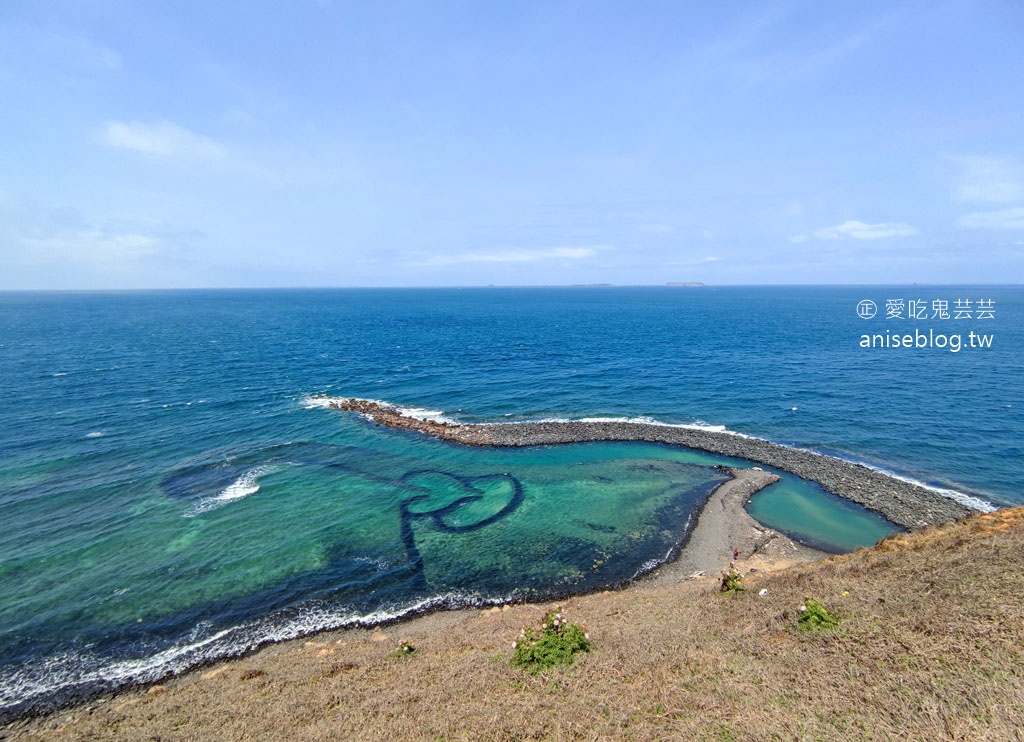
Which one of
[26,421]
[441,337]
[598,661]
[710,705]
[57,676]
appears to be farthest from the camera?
[441,337]

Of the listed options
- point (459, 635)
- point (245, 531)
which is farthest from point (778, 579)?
point (245, 531)

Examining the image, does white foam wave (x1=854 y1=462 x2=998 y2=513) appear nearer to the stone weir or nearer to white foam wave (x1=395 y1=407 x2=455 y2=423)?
the stone weir

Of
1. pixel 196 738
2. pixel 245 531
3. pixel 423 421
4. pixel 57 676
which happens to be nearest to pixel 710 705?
pixel 196 738

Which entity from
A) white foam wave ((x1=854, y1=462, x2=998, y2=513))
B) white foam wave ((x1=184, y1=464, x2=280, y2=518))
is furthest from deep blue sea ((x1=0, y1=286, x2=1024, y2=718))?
white foam wave ((x1=854, y1=462, x2=998, y2=513))

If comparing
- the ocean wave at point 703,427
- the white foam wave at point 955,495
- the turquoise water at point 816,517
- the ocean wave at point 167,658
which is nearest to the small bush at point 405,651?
the ocean wave at point 167,658

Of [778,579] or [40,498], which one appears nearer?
[778,579]

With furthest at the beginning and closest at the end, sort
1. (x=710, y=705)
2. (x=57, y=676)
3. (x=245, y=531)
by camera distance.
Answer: (x=245, y=531), (x=57, y=676), (x=710, y=705)

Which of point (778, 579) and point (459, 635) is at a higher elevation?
point (778, 579)

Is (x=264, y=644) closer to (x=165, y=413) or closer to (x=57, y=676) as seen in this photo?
(x=57, y=676)

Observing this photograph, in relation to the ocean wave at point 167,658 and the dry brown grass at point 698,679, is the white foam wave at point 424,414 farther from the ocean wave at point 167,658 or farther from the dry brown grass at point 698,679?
the dry brown grass at point 698,679
